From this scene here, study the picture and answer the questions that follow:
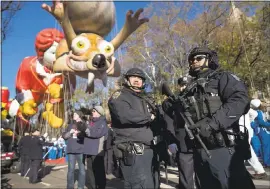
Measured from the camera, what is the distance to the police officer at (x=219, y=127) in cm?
255

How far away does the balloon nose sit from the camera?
32.0 ft

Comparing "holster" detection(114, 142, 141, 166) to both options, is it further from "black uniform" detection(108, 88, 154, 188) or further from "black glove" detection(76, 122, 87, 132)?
"black glove" detection(76, 122, 87, 132)

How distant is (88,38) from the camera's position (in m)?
10.3

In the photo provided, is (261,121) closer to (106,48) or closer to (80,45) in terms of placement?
(106,48)

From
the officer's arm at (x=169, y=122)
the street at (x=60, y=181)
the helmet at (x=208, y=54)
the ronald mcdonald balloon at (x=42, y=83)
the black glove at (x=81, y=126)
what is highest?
the ronald mcdonald balloon at (x=42, y=83)

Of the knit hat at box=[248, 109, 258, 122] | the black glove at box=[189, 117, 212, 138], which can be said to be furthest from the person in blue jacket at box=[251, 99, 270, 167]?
the black glove at box=[189, 117, 212, 138]

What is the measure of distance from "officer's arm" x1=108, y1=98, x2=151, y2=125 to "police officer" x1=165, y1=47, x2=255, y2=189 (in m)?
0.88

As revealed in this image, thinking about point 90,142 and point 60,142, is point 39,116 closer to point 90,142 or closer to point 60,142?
point 60,142

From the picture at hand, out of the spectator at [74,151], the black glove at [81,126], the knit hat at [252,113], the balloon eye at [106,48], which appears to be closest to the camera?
the black glove at [81,126]

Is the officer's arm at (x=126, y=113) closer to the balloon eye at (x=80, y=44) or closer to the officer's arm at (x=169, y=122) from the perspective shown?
the officer's arm at (x=169, y=122)

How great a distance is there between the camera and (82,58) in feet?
32.7

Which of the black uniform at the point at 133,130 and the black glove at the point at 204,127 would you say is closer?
the black glove at the point at 204,127

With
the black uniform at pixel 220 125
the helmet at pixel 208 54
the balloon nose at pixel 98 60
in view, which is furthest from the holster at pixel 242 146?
the balloon nose at pixel 98 60

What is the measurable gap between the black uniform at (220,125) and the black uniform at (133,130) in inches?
35.4
